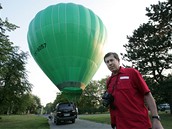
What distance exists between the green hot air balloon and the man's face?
25809 millimetres

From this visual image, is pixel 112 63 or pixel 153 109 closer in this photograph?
pixel 153 109

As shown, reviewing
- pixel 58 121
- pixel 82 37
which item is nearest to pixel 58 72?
pixel 82 37

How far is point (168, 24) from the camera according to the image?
3366 cm

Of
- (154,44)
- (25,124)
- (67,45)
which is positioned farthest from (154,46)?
(25,124)

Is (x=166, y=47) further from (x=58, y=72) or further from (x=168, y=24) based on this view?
(x=58, y=72)

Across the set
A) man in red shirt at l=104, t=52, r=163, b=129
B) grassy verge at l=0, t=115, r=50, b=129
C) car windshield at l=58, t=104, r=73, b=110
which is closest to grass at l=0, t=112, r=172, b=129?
grassy verge at l=0, t=115, r=50, b=129

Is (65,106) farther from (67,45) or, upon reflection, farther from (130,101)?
(130,101)

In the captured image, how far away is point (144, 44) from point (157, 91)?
678cm

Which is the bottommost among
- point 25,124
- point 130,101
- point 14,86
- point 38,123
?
point 130,101

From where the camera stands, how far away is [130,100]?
4117 millimetres

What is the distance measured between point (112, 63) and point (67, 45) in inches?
1047

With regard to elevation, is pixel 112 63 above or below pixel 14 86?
below

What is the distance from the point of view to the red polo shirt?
13.4 ft

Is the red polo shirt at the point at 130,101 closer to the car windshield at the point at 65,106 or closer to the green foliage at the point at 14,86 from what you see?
the car windshield at the point at 65,106
